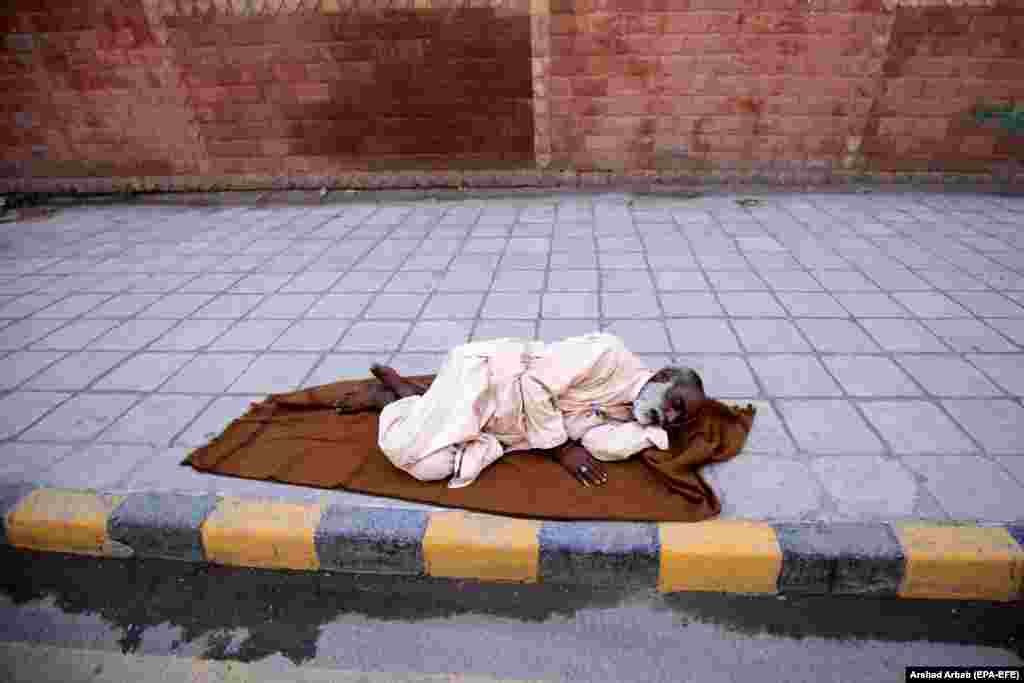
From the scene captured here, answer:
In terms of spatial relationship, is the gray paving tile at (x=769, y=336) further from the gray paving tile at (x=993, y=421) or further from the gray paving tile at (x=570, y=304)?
the gray paving tile at (x=570, y=304)

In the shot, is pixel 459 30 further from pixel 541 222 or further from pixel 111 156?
pixel 111 156

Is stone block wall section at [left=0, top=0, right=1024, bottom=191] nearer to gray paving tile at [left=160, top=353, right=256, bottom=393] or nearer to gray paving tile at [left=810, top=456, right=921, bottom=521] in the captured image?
gray paving tile at [left=160, top=353, right=256, bottom=393]

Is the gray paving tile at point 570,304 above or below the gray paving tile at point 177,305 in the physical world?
above

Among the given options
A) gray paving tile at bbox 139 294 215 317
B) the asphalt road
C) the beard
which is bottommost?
the asphalt road

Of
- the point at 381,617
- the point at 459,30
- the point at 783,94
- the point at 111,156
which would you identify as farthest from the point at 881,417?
the point at 111,156

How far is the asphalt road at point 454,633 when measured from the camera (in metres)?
1.95

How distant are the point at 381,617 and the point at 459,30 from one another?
6.17 metres

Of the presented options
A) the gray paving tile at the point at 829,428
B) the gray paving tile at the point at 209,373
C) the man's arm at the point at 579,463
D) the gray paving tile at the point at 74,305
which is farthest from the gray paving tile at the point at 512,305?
the gray paving tile at the point at 74,305

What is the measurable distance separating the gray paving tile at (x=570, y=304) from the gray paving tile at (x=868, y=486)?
181 cm

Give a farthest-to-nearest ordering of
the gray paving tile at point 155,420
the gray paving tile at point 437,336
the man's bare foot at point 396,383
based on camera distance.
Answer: the gray paving tile at point 437,336 → the man's bare foot at point 396,383 → the gray paving tile at point 155,420

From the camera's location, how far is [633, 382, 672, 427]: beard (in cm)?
254

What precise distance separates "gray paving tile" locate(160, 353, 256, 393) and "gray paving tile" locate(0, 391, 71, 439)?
60 cm

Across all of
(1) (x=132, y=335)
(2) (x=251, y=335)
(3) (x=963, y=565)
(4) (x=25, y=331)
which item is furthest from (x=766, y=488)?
(4) (x=25, y=331)

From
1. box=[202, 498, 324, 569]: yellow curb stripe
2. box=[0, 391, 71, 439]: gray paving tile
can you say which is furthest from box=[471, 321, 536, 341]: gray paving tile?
box=[0, 391, 71, 439]: gray paving tile
